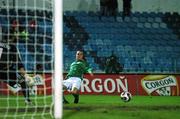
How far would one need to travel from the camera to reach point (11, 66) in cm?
1044

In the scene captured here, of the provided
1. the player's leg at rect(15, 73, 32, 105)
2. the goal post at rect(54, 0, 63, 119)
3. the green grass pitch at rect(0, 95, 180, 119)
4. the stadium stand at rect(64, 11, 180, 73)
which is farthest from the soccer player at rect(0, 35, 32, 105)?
the stadium stand at rect(64, 11, 180, 73)

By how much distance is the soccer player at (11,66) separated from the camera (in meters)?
10.1

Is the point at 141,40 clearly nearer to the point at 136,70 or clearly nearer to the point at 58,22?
the point at 136,70

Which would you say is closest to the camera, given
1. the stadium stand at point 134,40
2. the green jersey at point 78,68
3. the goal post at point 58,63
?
the goal post at point 58,63

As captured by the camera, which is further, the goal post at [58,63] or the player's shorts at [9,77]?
the player's shorts at [9,77]

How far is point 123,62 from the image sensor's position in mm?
19969

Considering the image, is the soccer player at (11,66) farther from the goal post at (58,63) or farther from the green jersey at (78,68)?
the goal post at (58,63)

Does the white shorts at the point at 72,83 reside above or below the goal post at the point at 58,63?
below

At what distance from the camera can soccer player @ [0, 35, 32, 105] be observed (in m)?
10.1

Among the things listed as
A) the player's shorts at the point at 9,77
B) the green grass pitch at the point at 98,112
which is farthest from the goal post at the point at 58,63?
the player's shorts at the point at 9,77

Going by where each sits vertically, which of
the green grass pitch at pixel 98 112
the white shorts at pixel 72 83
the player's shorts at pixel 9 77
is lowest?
the green grass pitch at pixel 98 112

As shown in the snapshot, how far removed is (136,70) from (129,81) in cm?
290

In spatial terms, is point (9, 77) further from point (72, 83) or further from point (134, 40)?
point (134, 40)

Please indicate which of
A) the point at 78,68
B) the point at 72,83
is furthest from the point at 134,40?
the point at 72,83
